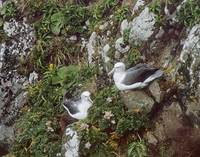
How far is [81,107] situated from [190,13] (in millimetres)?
2177

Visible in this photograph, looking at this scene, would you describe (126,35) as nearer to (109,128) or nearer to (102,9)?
(102,9)

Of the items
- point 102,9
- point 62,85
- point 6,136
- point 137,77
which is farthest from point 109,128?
point 102,9

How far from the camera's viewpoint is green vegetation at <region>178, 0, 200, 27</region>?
8.65 meters

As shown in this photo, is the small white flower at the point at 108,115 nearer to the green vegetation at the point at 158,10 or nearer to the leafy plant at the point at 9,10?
the green vegetation at the point at 158,10

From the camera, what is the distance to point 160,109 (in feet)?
27.6

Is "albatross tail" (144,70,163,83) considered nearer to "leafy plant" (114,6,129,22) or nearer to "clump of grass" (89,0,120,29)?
"leafy plant" (114,6,129,22)

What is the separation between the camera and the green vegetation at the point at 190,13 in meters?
8.65

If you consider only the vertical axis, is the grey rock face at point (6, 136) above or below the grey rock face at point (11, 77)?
below

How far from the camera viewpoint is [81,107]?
8.74 meters

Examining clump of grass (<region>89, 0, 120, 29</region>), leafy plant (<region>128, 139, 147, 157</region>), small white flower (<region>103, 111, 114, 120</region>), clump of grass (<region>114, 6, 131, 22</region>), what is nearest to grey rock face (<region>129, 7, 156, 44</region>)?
clump of grass (<region>114, 6, 131, 22</region>)

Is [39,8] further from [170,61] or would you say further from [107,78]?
[170,61]

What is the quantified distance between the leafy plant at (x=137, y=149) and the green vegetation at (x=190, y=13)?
1.97m

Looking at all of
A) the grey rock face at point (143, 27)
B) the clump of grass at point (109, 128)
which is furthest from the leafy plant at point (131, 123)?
the grey rock face at point (143, 27)

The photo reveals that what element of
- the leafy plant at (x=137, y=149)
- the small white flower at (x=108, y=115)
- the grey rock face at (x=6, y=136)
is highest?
the small white flower at (x=108, y=115)
